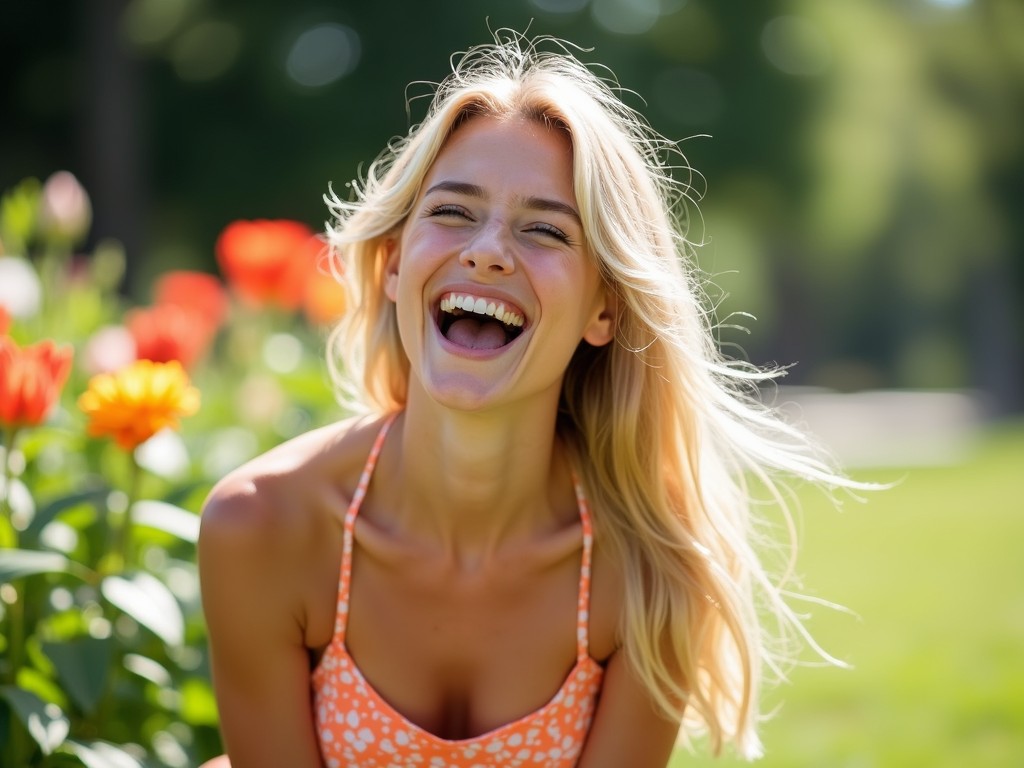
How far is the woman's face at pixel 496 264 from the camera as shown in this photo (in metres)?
2.48

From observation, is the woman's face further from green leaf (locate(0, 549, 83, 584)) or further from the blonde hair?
green leaf (locate(0, 549, 83, 584))

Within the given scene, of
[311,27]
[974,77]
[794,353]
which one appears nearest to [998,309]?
[974,77]

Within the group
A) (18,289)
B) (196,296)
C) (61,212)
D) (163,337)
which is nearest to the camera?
(163,337)

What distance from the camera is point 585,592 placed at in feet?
8.91

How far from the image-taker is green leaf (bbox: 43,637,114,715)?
259cm

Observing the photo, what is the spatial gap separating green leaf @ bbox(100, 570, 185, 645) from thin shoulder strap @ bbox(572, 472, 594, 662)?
0.89m

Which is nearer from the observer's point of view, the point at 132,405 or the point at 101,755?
the point at 101,755

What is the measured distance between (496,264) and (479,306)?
0.09m

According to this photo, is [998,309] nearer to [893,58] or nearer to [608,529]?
[893,58]

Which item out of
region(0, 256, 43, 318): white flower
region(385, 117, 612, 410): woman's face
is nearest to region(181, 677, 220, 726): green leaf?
region(385, 117, 612, 410): woman's face

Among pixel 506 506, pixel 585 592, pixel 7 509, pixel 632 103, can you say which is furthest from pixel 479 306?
pixel 632 103

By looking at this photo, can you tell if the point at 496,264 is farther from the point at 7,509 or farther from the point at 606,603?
the point at 7,509

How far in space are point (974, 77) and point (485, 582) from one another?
22.9 m

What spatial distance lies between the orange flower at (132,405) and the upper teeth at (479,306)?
71cm
